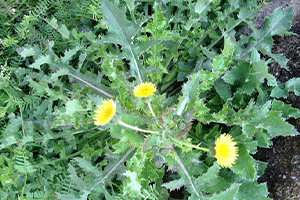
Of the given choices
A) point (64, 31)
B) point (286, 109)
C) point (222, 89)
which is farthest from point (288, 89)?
point (64, 31)

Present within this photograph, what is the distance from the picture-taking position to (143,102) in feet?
7.04

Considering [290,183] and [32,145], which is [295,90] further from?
[32,145]

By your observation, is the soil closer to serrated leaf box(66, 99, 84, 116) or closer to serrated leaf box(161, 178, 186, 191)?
serrated leaf box(161, 178, 186, 191)

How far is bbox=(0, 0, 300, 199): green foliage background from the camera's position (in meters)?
2.10

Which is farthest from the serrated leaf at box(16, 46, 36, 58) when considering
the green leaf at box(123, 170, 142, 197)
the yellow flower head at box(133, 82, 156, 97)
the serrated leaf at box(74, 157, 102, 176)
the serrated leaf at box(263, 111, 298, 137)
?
the serrated leaf at box(263, 111, 298, 137)

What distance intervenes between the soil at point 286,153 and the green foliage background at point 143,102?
0.15 m

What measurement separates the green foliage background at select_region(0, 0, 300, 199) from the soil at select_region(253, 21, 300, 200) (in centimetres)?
15

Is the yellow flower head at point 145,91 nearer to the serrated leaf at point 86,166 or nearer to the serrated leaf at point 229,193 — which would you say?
the serrated leaf at point 86,166

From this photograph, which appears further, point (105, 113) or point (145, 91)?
point (145, 91)

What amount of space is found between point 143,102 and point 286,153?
4.75ft

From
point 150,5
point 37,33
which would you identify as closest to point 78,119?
point 37,33

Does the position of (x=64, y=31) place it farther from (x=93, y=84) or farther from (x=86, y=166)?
(x=86, y=166)

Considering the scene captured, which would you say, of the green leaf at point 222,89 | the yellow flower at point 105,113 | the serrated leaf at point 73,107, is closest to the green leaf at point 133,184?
the yellow flower at point 105,113

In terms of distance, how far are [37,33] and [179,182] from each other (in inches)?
99.2
